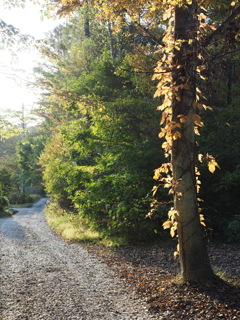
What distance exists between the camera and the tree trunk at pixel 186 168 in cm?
397

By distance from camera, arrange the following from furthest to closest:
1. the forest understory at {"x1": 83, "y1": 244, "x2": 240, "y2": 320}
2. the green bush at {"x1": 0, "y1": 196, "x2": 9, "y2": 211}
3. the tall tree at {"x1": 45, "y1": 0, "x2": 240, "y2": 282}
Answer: the green bush at {"x1": 0, "y1": 196, "x2": 9, "y2": 211} < the tall tree at {"x1": 45, "y1": 0, "x2": 240, "y2": 282} < the forest understory at {"x1": 83, "y1": 244, "x2": 240, "y2": 320}

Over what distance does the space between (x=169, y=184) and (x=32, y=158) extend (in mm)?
32306

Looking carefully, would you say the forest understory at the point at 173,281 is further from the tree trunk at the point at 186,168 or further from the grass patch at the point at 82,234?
the grass patch at the point at 82,234

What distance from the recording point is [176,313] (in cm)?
365

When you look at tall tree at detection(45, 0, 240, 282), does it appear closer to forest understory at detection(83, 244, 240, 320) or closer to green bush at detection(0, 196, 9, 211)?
forest understory at detection(83, 244, 240, 320)

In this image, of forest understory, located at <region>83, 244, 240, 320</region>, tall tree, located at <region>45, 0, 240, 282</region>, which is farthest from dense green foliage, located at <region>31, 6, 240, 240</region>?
tall tree, located at <region>45, 0, 240, 282</region>

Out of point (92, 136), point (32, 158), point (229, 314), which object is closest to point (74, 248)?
point (92, 136)

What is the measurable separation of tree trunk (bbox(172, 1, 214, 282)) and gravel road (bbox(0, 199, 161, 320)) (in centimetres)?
95

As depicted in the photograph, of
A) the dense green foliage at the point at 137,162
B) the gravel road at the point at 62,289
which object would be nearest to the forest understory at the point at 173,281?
the gravel road at the point at 62,289

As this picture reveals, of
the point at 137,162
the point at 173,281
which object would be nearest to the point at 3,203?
the point at 137,162

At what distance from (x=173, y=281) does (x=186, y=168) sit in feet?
6.05

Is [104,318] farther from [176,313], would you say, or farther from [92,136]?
[92,136]

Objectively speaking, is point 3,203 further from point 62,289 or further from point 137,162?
point 62,289

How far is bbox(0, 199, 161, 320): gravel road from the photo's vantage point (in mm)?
3971
